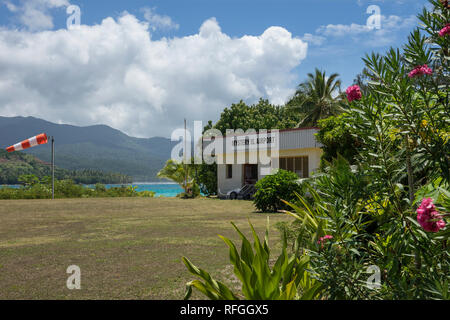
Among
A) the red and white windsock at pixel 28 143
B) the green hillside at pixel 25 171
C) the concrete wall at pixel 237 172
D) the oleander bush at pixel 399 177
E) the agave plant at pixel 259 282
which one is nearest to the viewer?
the oleander bush at pixel 399 177

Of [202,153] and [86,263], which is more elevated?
[202,153]

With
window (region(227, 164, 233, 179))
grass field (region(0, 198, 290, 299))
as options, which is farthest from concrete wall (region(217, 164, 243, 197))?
grass field (region(0, 198, 290, 299))

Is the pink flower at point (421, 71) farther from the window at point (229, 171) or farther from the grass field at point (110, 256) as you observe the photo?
the window at point (229, 171)

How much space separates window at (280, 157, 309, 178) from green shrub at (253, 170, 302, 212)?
6.70 meters

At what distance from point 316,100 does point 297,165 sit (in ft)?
53.1

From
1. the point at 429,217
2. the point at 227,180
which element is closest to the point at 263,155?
the point at 227,180

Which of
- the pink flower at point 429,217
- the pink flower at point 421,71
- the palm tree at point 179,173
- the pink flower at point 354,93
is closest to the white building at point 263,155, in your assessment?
the palm tree at point 179,173

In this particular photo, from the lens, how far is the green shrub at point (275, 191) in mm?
13297

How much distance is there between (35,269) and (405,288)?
16.3 feet

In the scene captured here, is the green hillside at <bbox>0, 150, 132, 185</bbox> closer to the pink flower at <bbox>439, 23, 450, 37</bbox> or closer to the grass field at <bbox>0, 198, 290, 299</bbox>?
the grass field at <bbox>0, 198, 290, 299</bbox>

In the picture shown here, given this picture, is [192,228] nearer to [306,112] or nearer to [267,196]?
[267,196]

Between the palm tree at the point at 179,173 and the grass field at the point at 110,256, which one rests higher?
the palm tree at the point at 179,173
